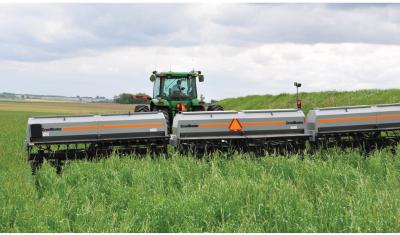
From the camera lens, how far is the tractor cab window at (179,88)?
15.9 meters

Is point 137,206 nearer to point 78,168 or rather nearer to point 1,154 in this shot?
point 78,168

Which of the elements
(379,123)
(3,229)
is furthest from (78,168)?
(379,123)

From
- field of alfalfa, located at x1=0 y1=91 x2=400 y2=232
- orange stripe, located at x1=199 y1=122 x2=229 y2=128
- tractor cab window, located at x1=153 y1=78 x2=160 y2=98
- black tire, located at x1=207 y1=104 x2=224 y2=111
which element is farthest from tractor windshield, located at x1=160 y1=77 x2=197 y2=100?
field of alfalfa, located at x1=0 y1=91 x2=400 y2=232

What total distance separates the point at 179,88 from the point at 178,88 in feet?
0.11

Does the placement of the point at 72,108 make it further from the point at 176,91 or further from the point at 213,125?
→ the point at 213,125

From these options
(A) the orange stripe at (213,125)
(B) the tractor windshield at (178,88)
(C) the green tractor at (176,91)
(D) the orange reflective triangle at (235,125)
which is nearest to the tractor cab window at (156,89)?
(C) the green tractor at (176,91)

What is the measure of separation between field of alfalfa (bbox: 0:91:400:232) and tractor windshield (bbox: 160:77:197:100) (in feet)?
20.9

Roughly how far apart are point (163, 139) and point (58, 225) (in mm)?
5574

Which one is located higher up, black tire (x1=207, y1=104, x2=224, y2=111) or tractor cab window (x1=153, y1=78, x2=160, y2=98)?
tractor cab window (x1=153, y1=78, x2=160, y2=98)

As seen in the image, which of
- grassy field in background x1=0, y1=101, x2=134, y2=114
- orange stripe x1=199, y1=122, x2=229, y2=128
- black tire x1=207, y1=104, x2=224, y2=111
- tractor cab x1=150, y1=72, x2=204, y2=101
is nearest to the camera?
orange stripe x1=199, y1=122, x2=229, y2=128

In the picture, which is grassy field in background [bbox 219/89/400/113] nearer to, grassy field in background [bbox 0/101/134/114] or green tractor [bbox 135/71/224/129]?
green tractor [bbox 135/71/224/129]

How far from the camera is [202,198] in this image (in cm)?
688

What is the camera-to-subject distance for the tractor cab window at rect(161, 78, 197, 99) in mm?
15898

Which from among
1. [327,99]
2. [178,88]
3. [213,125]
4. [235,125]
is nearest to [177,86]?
[178,88]
